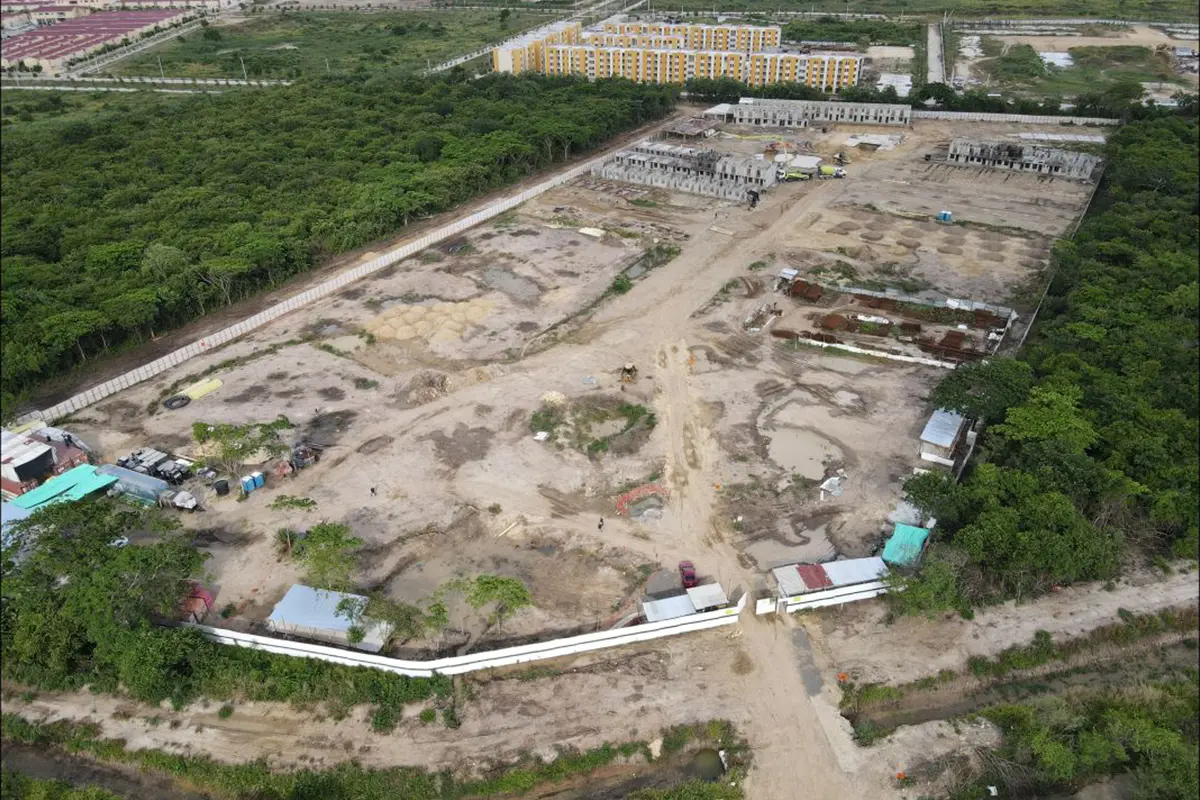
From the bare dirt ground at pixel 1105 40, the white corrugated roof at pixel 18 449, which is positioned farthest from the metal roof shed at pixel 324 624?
the bare dirt ground at pixel 1105 40

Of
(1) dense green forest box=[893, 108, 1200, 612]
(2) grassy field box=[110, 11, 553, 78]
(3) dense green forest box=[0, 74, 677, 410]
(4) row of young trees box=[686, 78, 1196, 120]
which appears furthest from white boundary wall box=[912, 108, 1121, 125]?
(2) grassy field box=[110, 11, 553, 78]

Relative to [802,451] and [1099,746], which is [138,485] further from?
[1099,746]

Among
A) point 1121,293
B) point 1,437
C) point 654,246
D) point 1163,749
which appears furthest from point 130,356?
point 1121,293

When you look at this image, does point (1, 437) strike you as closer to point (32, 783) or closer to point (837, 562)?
point (32, 783)

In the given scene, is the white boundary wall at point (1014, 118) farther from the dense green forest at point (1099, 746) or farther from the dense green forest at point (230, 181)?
the dense green forest at point (1099, 746)

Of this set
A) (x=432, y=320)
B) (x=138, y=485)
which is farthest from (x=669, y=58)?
(x=138, y=485)
